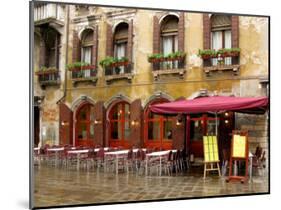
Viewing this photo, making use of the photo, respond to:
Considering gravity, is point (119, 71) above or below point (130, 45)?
below

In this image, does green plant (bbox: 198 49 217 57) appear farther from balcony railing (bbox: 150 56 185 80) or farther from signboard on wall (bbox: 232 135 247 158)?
signboard on wall (bbox: 232 135 247 158)

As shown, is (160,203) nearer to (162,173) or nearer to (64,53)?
(162,173)

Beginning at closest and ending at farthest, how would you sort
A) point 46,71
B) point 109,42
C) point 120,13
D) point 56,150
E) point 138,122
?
point 46,71 < point 56,150 < point 120,13 < point 109,42 < point 138,122

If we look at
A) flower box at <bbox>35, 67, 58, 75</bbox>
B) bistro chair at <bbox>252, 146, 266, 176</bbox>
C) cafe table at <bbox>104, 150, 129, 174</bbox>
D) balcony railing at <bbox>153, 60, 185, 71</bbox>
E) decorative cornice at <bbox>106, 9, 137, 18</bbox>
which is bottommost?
bistro chair at <bbox>252, 146, 266, 176</bbox>

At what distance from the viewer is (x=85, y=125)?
7.90 metres

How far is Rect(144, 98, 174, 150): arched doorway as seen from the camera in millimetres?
8492

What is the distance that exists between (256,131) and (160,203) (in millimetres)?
2339

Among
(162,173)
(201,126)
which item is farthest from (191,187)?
(201,126)

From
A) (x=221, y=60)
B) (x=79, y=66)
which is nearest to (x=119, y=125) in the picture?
(x=79, y=66)

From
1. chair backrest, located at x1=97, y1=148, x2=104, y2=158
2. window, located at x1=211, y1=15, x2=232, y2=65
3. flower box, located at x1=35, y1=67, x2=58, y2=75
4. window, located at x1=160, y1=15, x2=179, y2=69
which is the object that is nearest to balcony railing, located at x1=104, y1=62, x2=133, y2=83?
window, located at x1=160, y1=15, x2=179, y2=69

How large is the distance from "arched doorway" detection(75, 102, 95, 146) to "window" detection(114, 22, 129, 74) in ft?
2.88

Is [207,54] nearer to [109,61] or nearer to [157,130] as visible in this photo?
[157,130]

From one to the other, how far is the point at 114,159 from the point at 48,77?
186 centimetres

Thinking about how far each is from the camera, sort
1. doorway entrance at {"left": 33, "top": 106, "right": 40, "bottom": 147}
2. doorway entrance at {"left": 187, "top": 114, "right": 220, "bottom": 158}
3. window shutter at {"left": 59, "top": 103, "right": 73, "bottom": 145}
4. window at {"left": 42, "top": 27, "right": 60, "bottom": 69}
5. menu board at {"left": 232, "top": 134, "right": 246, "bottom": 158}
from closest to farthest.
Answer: doorway entrance at {"left": 33, "top": 106, "right": 40, "bottom": 147}, window at {"left": 42, "top": 27, "right": 60, "bottom": 69}, window shutter at {"left": 59, "top": 103, "right": 73, "bottom": 145}, menu board at {"left": 232, "top": 134, "right": 246, "bottom": 158}, doorway entrance at {"left": 187, "top": 114, "right": 220, "bottom": 158}
